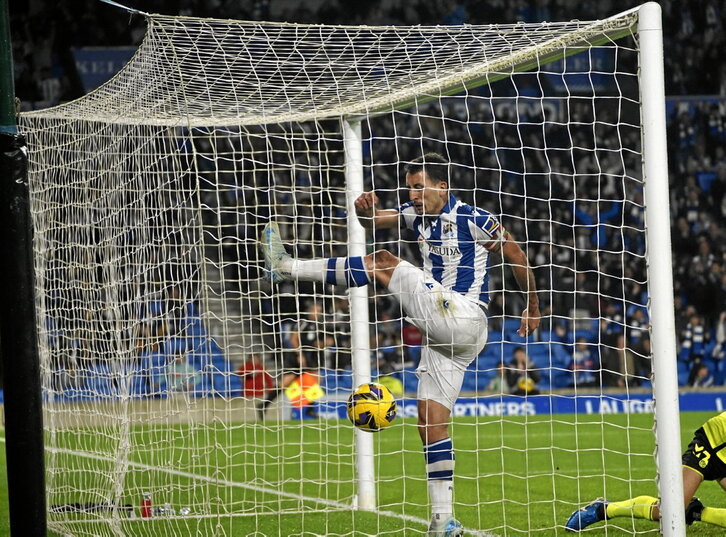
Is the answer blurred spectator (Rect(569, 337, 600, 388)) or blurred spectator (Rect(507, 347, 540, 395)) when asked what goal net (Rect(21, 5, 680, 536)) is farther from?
blurred spectator (Rect(569, 337, 600, 388))

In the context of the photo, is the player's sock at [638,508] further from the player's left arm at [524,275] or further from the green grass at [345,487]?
the player's left arm at [524,275]

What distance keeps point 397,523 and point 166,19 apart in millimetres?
3531

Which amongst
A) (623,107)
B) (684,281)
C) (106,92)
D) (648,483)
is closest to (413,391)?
(684,281)

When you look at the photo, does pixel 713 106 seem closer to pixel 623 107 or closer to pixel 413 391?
pixel 623 107

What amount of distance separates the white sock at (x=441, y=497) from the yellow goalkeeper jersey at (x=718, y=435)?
141 centimetres

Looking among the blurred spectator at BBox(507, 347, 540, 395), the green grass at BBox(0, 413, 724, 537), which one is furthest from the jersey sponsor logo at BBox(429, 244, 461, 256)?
the blurred spectator at BBox(507, 347, 540, 395)

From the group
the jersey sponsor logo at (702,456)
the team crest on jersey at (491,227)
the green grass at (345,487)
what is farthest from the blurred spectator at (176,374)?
the jersey sponsor logo at (702,456)

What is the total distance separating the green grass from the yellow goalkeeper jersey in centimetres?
39

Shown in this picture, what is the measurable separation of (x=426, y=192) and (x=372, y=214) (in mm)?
337

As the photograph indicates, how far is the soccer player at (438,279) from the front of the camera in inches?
229

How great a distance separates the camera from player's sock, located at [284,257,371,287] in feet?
19.3

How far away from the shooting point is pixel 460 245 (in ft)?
19.8

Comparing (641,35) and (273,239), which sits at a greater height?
(641,35)

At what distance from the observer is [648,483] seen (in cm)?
876
